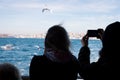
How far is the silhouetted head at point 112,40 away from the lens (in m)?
2.68

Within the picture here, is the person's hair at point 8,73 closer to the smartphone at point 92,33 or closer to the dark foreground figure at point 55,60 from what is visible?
the dark foreground figure at point 55,60

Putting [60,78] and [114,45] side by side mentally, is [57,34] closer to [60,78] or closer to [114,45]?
[60,78]

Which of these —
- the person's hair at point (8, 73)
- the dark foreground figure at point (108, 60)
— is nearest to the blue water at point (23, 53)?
the dark foreground figure at point (108, 60)

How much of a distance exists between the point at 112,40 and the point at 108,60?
138 mm

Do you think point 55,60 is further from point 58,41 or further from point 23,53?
point 23,53

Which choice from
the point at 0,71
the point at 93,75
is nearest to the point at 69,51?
the point at 93,75

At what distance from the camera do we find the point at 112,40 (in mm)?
2684

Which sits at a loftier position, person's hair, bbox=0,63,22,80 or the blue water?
person's hair, bbox=0,63,22,80

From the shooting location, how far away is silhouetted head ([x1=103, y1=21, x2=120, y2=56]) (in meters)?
2.68

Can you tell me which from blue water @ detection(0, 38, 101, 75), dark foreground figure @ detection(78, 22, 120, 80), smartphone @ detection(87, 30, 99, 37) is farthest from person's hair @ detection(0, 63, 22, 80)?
blue water @ detection(0, 38, 101, 75)

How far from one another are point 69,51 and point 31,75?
1.14 feet

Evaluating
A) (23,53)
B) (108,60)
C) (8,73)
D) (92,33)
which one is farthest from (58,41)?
(23,53)

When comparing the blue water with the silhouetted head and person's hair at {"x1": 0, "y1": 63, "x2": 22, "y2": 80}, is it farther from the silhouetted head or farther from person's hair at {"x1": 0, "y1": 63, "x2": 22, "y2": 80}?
person's hair at {"x1": 0, "y1": 63, "x2": 22, "y2": 80}

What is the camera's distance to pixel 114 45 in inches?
106
